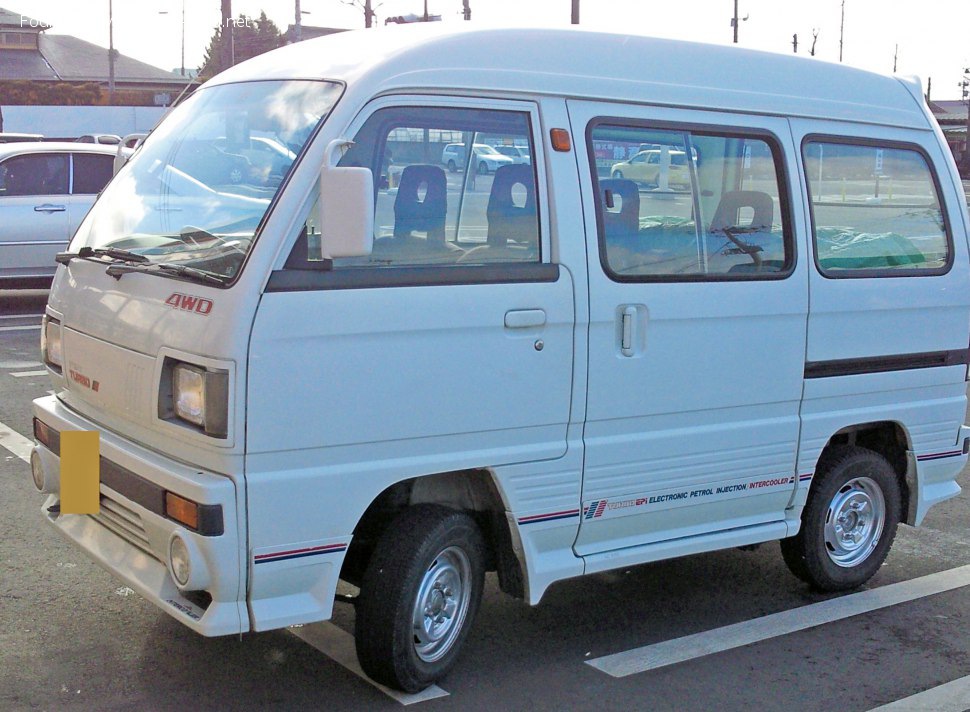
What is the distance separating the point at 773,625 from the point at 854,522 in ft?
2.64

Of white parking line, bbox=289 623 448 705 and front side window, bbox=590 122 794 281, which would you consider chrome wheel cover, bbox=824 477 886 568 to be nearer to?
front side window, bbox=590 122 794 281

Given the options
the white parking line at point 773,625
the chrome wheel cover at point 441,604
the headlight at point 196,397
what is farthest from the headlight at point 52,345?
the white parking line at point 773,625

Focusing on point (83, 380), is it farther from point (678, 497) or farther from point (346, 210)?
point (678, 497)

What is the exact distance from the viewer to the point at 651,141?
15.2 ft

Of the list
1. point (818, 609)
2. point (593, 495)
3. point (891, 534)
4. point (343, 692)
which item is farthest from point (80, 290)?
point (891, 534)

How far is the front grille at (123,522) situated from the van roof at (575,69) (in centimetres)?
162

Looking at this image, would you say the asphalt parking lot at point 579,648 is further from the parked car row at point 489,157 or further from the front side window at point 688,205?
the parked car row at point 489,157

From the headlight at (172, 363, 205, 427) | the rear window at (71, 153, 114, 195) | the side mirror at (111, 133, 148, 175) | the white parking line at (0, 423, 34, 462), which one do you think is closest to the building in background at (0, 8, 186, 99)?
the rear window at (71, 153, 114, 195)

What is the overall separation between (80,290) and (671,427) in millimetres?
2295

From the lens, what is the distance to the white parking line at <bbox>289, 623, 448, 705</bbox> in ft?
13.7

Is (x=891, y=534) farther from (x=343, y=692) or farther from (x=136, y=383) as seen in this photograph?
(x=136, y=383)

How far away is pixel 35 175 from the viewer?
1267 centimetres

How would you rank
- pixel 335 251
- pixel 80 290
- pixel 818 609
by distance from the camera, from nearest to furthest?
pixel 335 251, pixel 80 290, pixel 818 609

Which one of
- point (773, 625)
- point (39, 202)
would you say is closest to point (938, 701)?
point (773, 625)
